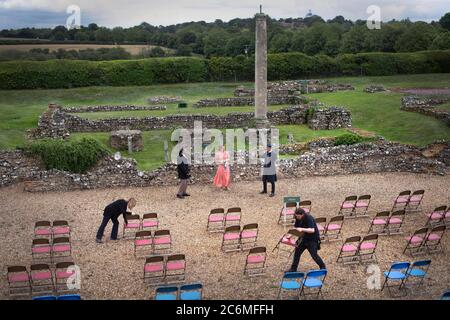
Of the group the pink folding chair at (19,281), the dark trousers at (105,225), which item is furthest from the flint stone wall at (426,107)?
the pink folding chair at (19,281)

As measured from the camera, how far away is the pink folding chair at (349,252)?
13.4m

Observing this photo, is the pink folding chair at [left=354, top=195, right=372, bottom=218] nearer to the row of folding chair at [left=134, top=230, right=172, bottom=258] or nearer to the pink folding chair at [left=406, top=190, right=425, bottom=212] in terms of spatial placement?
the pink folding chair at [left=406, top=190, right=425, bottom=212]

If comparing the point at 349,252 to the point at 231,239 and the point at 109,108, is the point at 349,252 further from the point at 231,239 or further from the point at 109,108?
the point at 109,108

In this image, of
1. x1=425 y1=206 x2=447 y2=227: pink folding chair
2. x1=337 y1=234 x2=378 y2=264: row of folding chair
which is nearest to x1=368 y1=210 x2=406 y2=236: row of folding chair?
x1=425 y1=206 x2=447 y2=227: pink folding chair

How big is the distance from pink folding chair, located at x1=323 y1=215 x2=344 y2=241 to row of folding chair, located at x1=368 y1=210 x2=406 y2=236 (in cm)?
97

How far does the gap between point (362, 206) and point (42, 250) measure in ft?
31.3

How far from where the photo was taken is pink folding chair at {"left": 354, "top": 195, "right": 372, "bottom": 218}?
17022 mm

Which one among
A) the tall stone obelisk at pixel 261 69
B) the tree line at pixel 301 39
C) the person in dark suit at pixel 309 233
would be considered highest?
the tree line at pixel 301 39

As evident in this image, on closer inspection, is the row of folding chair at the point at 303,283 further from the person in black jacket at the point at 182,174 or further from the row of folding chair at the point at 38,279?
the person in black jacket at the point at 182,174

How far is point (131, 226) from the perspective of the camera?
51.2 feet

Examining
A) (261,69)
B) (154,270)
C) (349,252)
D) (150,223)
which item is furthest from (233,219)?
(261,69)

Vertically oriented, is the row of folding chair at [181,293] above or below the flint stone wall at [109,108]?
below

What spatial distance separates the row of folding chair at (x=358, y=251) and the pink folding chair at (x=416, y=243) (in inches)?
36.4
